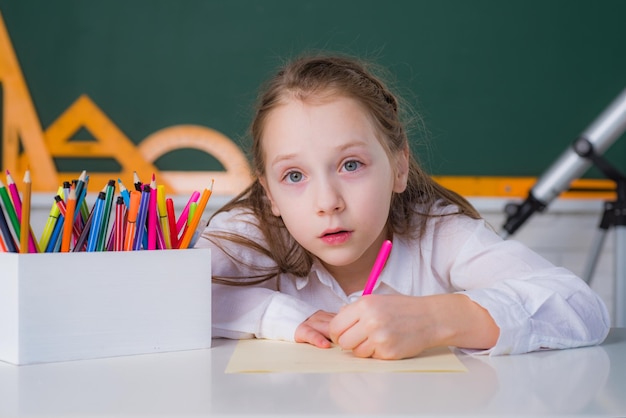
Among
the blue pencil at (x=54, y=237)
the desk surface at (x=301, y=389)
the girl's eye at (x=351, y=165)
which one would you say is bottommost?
the desk surface at (x=301, y=389)

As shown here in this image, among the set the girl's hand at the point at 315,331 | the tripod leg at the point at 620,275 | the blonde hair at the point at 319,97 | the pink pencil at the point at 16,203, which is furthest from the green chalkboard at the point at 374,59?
the pink pencil at the point at 16,203

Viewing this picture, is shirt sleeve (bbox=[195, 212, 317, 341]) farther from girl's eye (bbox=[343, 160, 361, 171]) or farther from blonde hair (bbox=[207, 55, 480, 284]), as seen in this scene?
girl's eye (bbox=[343, 160, 361, 171])

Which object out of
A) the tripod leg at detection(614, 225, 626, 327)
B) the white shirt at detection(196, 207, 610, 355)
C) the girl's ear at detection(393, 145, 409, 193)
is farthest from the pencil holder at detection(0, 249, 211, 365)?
the tripod leg at detection(614, 225, 626, 327)

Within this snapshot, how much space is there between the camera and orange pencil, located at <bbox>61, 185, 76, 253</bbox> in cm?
76

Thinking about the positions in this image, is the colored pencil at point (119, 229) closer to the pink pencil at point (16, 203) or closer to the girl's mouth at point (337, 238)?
the pink pencil at point (16, 203)

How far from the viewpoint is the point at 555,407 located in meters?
0.59

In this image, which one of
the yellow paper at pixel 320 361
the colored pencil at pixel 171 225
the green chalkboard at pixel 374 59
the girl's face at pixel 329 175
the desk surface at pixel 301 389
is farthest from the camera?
the green chalkboard at pixel 374 59

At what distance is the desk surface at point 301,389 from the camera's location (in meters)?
0.59

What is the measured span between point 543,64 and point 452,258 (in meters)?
1.26

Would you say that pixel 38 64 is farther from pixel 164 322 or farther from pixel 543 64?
pixel 164 322

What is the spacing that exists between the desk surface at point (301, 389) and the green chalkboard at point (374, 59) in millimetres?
1455

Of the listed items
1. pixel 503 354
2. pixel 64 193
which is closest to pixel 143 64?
pixel 64 193

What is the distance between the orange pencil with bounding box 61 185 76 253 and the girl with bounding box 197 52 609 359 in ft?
0.76

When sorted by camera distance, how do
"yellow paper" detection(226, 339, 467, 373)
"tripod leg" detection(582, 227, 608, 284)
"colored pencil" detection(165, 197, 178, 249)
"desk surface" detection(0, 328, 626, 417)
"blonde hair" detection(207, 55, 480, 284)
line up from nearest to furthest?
1. "desk surface" detection(0, 328, 626, 417)
2. "yellow paper" detection(226, 339, 467, 373)
3. "colored pencil" detection(165, 197, 178, 249)
4. "blonde hair" detection(207, 55, 480, 284)
5. "tripod leg" detection(582, 227, 608, 284)
